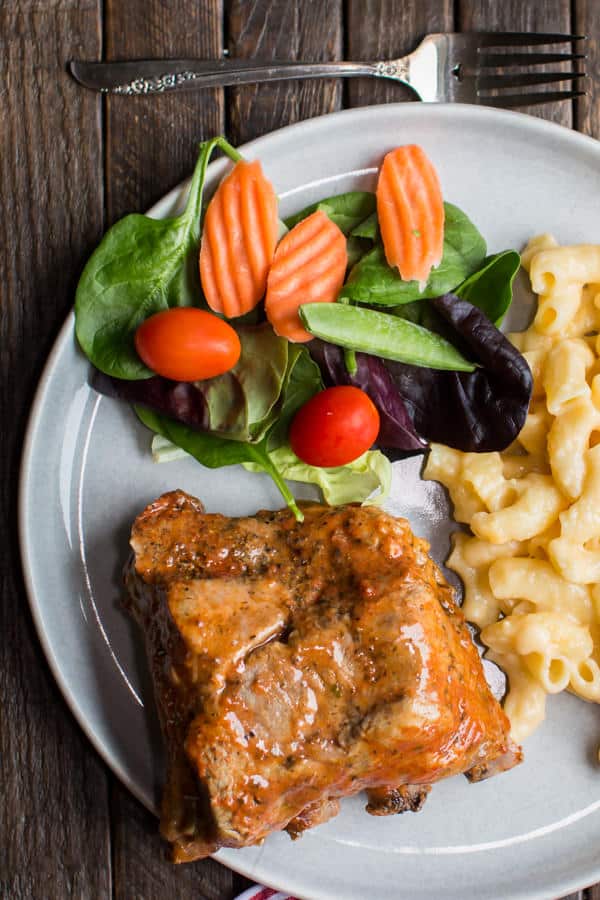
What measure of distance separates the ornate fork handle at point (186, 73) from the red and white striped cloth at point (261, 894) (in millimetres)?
2698

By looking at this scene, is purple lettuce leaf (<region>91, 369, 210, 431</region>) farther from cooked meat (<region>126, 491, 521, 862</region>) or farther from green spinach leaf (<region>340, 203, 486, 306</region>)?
green spinach leaf (<region>340, 203, 486, 306</region>)

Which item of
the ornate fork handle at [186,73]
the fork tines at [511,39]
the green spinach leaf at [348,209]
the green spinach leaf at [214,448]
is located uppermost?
the fork tines at [511,39]

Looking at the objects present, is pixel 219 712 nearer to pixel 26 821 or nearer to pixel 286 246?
pixel 26 821

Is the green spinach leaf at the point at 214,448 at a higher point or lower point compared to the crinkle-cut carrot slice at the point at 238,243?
lower

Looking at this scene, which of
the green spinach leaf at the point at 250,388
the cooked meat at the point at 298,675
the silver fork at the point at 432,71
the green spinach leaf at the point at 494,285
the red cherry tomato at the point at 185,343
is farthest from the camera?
the silver fork at the point at 432,71

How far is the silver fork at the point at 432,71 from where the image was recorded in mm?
2822

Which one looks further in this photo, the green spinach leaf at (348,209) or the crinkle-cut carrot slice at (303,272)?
the green spinach leaf at (348,209)

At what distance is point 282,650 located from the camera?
2.28 meters

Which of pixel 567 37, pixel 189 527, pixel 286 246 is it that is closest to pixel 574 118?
pixel 567 37

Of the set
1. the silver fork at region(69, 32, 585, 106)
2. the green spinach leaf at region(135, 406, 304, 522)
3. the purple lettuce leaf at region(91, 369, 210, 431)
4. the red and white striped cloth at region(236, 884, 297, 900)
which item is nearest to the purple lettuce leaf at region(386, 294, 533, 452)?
the green spinach leaf at region(135, 406, 304, 522)

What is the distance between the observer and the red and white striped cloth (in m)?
2.80

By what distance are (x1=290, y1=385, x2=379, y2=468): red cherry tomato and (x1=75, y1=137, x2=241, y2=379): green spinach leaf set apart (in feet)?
1.69

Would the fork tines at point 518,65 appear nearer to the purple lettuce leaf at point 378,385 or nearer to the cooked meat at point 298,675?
the purple lettuce leaf at point 378,385

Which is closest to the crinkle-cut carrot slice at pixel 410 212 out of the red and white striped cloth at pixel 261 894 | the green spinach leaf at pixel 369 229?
the green spinach leaf at pixel 369 229
